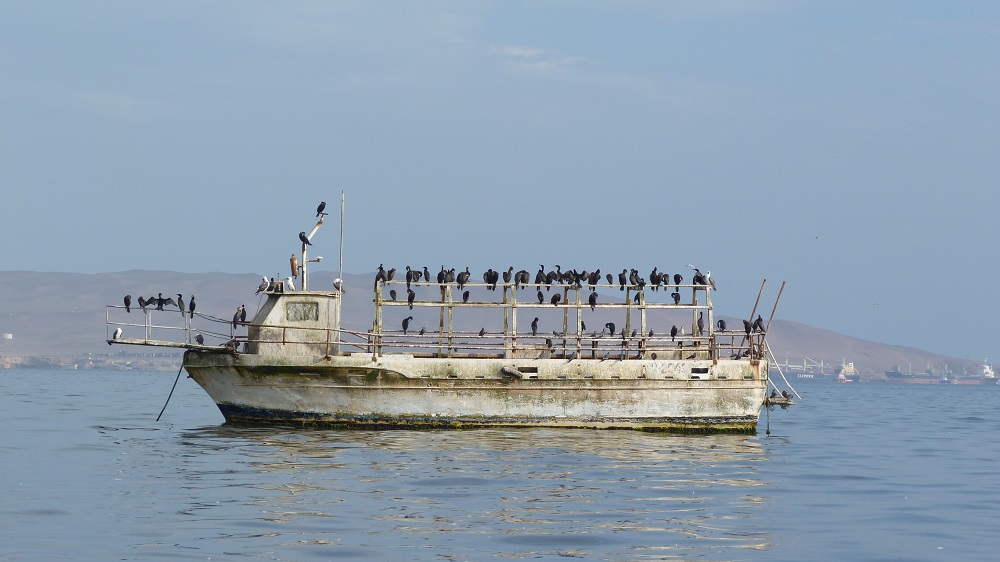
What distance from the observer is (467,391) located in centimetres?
3391

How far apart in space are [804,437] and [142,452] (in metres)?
23.1

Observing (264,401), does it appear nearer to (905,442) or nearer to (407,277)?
(407,277)

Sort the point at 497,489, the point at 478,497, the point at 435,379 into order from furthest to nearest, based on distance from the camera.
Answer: the point at 435,379 → the point at 497,489 → the point at 478,497

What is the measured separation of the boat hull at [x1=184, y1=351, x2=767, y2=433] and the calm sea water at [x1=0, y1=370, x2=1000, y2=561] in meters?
0.66

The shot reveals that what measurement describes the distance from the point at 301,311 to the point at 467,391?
5.10m

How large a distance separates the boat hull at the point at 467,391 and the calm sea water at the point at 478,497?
2.18 feet

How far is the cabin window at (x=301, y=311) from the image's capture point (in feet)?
111

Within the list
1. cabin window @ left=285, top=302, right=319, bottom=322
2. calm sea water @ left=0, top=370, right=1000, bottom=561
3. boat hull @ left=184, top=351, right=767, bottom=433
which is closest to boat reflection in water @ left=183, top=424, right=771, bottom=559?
calm sea water @ left=0, top=370, right=1000, bottom=561

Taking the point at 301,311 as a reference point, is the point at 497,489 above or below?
below

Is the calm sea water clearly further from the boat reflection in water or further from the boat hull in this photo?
the boat hull

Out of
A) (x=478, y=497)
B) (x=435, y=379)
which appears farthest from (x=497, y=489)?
(x=435, y=379)

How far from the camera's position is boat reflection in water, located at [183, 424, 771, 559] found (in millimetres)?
19016

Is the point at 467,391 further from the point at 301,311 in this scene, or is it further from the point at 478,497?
the point at 478,497

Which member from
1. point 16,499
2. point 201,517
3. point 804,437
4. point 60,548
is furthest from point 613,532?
point 804,437
